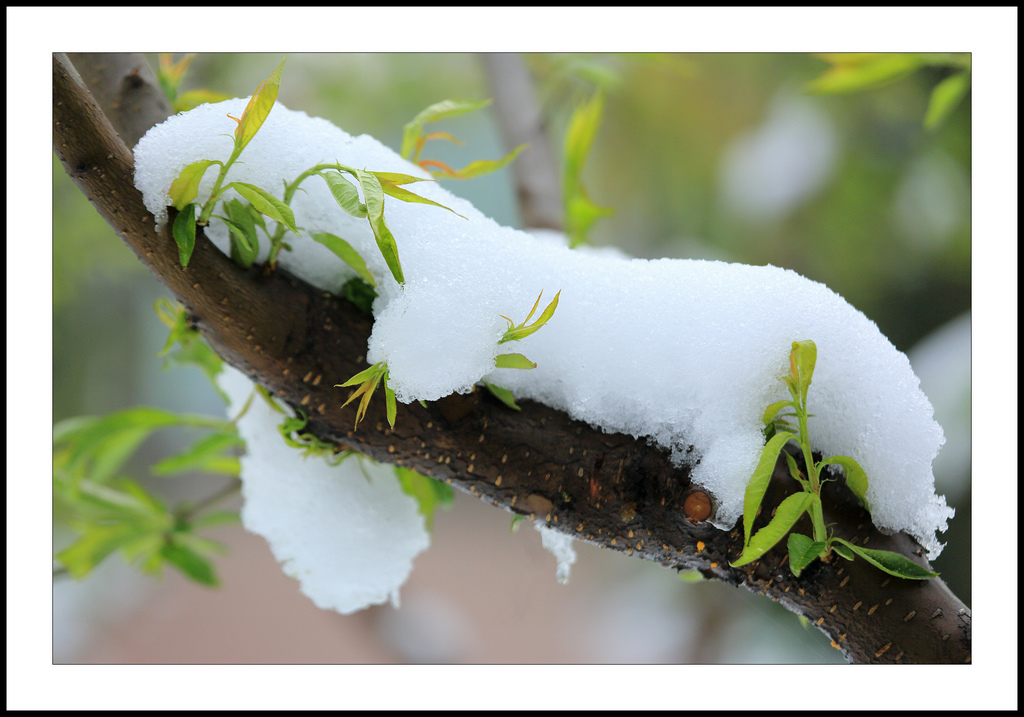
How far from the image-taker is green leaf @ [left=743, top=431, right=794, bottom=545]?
0.69ft

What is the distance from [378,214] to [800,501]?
163 millimetres

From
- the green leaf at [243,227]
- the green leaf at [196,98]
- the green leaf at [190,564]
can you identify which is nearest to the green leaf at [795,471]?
the green leaf at [243,227]

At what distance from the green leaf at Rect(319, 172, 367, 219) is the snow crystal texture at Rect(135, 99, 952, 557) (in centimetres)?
4

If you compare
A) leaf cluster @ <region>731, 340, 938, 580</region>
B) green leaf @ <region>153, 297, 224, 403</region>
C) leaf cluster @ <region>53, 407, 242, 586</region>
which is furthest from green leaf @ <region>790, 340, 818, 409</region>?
leaf cluster @ <region>53, 407, 242, 586</region>

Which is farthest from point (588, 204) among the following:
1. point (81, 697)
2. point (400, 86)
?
point (400, 86)

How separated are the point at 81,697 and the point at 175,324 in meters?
0.18

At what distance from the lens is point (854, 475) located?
0.77 ft

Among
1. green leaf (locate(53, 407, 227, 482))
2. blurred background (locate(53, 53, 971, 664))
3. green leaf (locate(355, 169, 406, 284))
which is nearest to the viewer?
green leaf (locate(355, 169, 406, 284))

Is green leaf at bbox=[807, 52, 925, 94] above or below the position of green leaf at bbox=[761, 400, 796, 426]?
above

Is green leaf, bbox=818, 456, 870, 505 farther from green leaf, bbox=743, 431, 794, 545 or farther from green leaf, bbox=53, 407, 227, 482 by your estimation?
green leaf, bbox=53, 407, 227, 482

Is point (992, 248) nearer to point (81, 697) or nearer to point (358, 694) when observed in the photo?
point (358, 694)

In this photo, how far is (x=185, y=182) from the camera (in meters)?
0.22

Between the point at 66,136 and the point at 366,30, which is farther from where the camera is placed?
the point at 366,30

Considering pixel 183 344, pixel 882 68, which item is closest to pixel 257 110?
pixel 183 344
